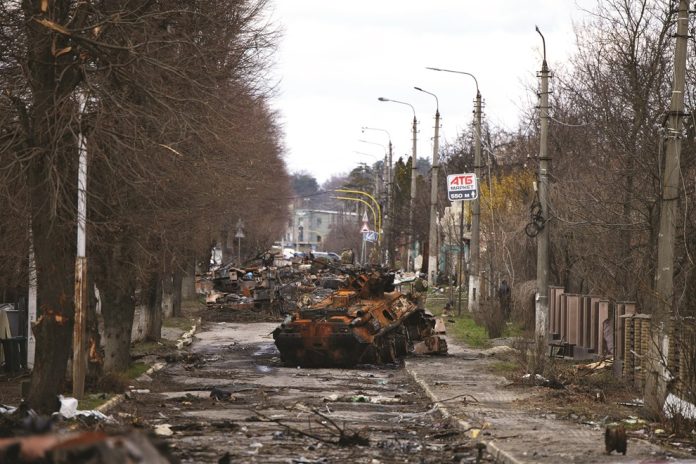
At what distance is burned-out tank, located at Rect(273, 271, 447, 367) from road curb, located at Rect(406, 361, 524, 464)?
353cm

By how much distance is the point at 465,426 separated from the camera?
17.3 meters

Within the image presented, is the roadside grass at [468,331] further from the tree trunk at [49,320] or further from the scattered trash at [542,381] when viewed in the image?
the tree trunk at [49,320]

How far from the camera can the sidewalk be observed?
1382 centimetres

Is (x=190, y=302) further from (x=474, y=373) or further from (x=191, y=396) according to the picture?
(x=191, y=396)

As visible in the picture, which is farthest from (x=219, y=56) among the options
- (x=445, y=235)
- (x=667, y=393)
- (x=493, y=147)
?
(x=445, y=235)

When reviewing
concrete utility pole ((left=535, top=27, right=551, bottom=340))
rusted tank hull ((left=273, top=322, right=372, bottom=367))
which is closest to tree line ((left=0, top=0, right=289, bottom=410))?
rusted tank hull ((left=273, top=322, right=372, bottom=367))

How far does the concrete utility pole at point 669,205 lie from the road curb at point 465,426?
270cm

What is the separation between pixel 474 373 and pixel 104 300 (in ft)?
26.2

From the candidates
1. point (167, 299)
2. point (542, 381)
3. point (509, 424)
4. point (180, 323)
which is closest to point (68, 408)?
point (509, 424)

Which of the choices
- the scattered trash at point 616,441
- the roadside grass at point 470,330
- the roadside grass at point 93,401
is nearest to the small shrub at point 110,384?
the roadside grass at point 93,401

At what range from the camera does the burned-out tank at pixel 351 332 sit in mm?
29656

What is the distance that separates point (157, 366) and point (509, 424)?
12.7m

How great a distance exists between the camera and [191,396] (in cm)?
2192

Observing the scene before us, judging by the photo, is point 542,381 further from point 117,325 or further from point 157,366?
point 157,366
